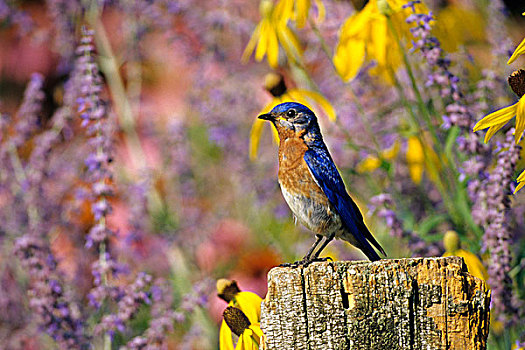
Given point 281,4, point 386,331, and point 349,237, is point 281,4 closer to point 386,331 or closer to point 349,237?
point 349,237

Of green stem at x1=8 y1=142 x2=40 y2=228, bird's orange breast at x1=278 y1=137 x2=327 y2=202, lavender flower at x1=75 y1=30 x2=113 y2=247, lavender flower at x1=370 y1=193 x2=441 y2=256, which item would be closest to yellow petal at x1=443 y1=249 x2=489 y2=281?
lavender flower at x1=370 y1=193 x2=441 y2=256

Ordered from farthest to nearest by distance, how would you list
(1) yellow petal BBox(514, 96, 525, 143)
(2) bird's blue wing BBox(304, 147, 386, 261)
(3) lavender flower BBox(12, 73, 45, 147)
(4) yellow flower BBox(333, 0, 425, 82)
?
(3) lavender flower BBox(12, 73, 45, 147)
(4) yellow flower BBox(333, 0, 425, 82)
(2) bird's blue wing BBox(304, 147, 386, 261)
(1) yellow petal BBox(514, 96, 525, 143)

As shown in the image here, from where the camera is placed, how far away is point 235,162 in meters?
3.85

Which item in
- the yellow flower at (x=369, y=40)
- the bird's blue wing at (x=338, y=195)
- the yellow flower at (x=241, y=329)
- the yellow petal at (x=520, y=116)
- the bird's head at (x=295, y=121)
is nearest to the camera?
the yellow petal at (x=520, y=116)

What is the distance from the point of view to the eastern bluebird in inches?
73.1

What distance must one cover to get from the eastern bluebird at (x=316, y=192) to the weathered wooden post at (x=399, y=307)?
1.20 ft

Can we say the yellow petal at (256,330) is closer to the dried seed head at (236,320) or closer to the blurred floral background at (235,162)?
the dried seed head at (236,320)

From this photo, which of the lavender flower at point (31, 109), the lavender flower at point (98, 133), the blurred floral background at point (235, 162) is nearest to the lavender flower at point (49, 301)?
the blurred floral background at point (235, 162)

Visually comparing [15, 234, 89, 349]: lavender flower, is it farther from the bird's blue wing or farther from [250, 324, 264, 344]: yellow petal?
the bird's blue wing

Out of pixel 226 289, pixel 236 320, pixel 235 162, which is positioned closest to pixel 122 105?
pixel 235 162

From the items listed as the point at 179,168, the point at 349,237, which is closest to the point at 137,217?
the point at 179,168

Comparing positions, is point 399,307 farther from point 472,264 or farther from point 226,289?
point 472,264

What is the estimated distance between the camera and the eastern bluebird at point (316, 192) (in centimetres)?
186

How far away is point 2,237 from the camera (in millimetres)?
3152
